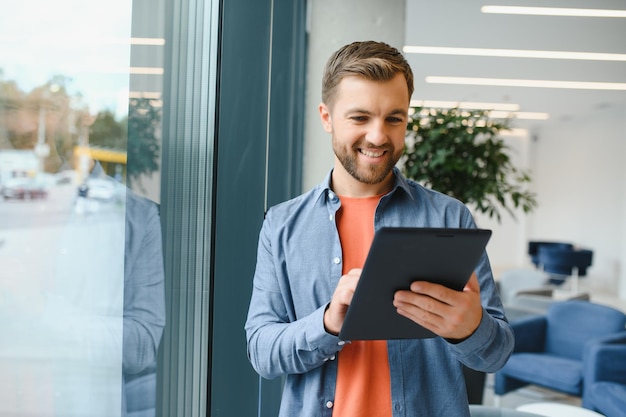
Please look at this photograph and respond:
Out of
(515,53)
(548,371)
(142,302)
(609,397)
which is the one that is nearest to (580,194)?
(515,53)

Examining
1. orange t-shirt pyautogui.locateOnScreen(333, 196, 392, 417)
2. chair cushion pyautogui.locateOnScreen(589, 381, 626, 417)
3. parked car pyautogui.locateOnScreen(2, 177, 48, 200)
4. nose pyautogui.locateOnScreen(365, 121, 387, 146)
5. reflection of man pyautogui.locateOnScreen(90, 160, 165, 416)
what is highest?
nose pyautogui.locateOnScreen(365, 121, 387, 146)

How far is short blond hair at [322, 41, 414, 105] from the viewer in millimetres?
1292

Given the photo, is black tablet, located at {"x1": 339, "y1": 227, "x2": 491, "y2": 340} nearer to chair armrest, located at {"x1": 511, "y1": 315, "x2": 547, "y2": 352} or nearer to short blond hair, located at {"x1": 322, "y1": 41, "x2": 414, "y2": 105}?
short blond hair, located at {"x1": 322, "y1": 41, "x2": 414, "y2": 105}

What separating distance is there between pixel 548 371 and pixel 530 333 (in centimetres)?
51

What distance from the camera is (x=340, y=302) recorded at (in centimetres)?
111

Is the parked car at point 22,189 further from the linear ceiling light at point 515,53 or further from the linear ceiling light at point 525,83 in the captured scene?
the linear ceiling light at point 525,83

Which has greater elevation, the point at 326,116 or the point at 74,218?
the point at 326,116

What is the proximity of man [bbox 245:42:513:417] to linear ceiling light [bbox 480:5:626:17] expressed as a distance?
472 cm

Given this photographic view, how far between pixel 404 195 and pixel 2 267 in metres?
0.94

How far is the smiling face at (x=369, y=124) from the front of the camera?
128 cm

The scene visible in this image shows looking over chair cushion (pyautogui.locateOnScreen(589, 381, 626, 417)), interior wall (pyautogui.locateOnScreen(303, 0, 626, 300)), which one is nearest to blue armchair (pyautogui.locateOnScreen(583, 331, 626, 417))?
chair cushion (pyautogui.locateOnScreen(589, 381, 626, 417))

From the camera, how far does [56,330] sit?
31.4 inches

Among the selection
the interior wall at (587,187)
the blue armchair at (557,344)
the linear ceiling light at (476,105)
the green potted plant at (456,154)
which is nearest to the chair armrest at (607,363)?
the blue armchair at (557,344)

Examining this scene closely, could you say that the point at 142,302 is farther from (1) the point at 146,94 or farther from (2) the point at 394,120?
(2) the point at 394,120
